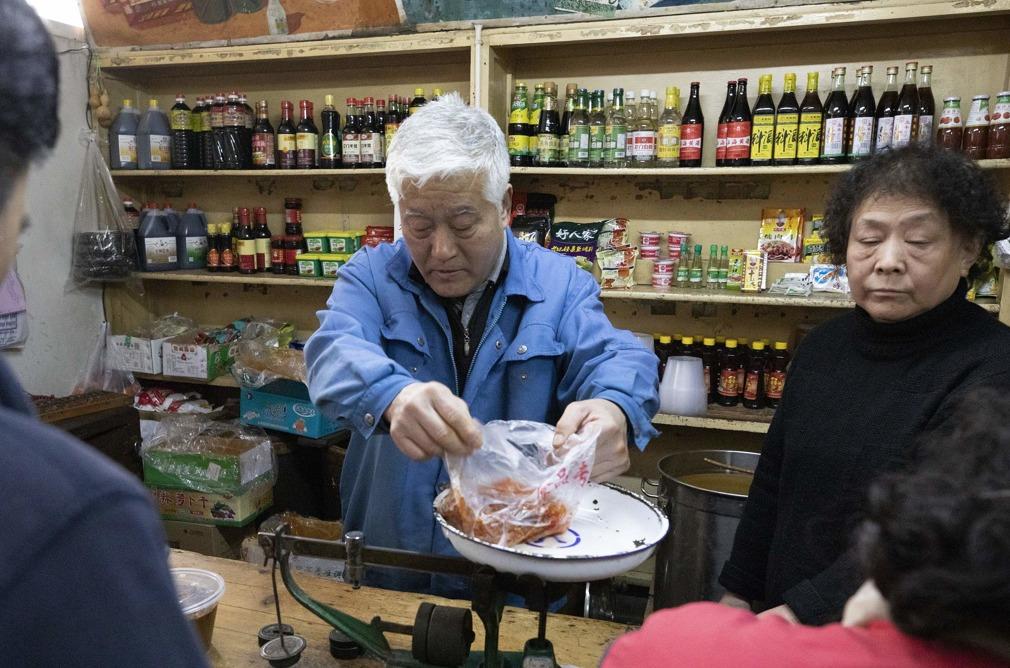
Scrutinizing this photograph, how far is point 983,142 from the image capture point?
7.53 ft

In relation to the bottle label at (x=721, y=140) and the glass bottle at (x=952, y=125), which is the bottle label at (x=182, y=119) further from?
the glass bottle at (x=952, y=125)

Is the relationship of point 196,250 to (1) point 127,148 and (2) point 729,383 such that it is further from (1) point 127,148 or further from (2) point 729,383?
(2) point 729,383

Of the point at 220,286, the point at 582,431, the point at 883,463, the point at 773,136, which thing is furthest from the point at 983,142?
the point at 220,286

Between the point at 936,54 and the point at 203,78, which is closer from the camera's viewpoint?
the point at 936,54

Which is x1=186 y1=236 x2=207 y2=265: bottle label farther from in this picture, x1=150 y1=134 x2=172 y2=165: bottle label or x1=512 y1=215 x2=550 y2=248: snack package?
x1=512 y1=215 x2=550 y2=248: snack package

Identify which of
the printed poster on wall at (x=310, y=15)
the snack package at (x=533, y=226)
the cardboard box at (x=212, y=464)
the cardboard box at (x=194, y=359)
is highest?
the printed poster on wall at (x=310, y=15)

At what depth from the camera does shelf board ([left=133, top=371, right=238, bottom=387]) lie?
322cm

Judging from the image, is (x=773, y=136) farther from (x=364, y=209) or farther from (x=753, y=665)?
(x=753, y=665)

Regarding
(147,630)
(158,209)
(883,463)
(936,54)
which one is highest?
(936,54)

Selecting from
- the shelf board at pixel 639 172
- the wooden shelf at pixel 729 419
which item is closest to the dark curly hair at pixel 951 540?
the shelf board at pixel 639 172

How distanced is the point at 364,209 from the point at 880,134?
89.1 inches

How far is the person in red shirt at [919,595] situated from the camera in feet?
1.60

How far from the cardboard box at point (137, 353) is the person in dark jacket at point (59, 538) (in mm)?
3112

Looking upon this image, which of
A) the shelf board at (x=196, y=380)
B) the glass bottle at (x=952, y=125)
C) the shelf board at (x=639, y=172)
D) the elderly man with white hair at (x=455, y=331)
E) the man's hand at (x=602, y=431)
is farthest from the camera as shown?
the shelf board at (x=196, y=380)
